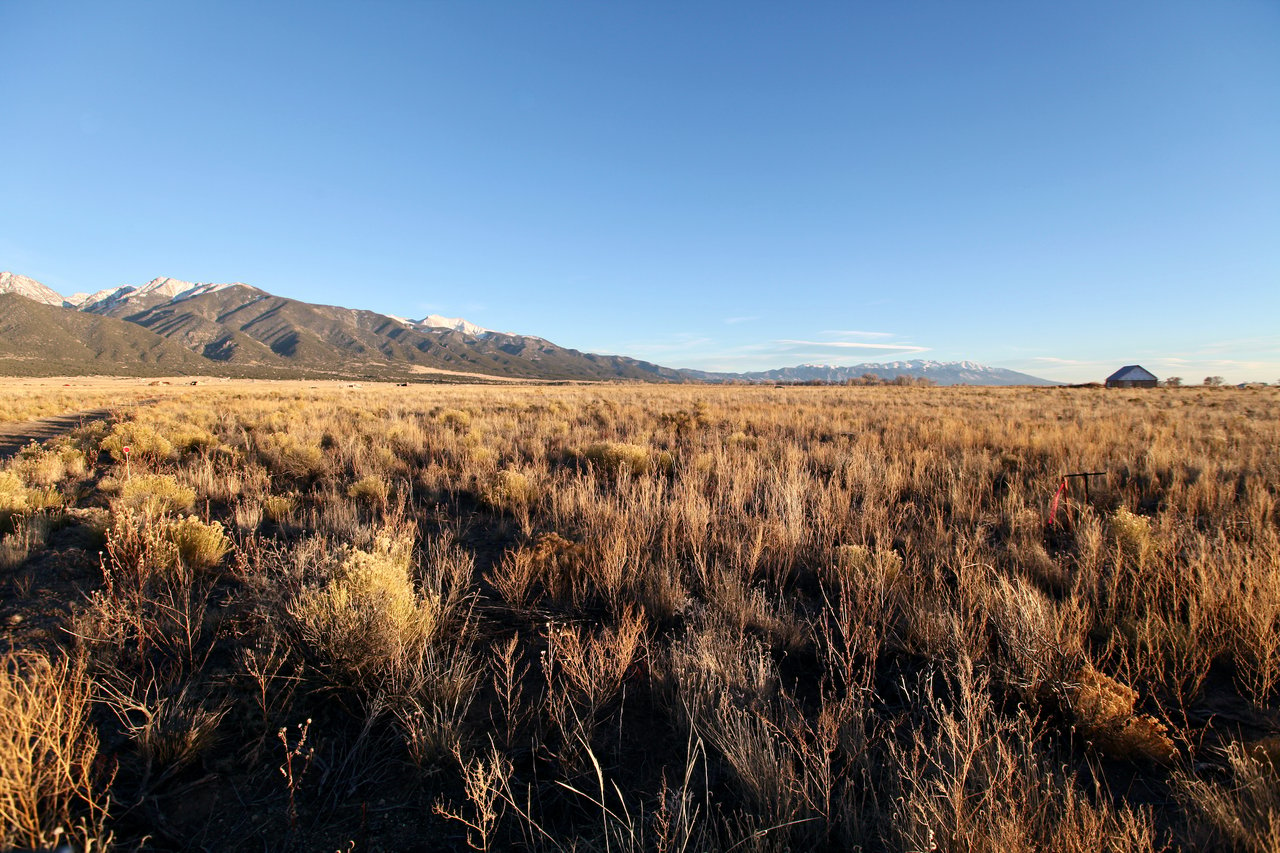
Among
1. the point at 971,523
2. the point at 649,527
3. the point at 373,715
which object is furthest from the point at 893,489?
the point at 373,715

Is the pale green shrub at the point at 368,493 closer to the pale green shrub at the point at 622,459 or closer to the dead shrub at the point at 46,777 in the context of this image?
the pale green shrub at the point at 622,459

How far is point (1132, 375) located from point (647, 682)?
7935cm

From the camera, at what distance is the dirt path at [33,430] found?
10289 mm

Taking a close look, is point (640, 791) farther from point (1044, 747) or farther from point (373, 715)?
point (1044, 747)

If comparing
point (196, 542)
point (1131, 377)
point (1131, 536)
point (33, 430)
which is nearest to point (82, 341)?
point (33, 430)

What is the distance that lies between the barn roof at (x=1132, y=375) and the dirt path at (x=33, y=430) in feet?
270

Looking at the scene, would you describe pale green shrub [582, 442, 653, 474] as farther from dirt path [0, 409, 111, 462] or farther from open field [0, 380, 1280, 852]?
dirt path [0, 409, 111, 462]

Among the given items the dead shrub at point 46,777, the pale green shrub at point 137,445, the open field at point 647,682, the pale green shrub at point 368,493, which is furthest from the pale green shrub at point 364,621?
the pale green shrub at point 137,445

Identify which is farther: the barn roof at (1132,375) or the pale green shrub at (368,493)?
the barn roof at (1132,375)

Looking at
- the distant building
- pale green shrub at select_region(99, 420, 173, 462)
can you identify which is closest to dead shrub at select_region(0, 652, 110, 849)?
pale green shrub at select_region(99, 420, 173, 462)

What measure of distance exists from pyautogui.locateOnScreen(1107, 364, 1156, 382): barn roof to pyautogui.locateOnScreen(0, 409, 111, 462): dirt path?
8232 cm

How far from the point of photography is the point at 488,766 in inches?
76.0

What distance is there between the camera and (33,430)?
13.0 meters

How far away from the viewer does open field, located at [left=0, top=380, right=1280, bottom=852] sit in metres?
1.62
